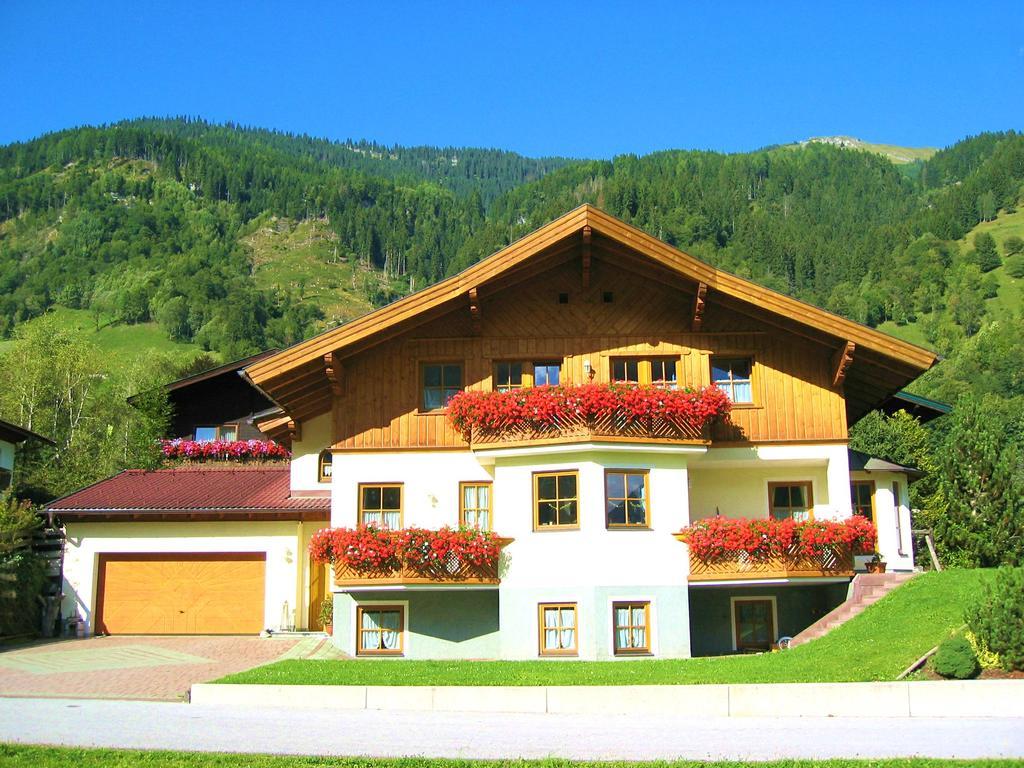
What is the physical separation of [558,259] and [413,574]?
7595 millimetres

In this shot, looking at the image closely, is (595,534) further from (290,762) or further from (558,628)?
(290,762)

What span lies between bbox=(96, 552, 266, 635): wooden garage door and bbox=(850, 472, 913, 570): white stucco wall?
52.2ft

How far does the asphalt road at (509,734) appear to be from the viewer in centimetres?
1174

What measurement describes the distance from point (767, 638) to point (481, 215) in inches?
6844

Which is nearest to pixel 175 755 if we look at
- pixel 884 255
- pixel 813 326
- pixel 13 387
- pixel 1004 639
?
pixel 1004 639

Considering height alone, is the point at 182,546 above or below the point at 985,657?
above

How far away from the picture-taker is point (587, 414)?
70.5 feet

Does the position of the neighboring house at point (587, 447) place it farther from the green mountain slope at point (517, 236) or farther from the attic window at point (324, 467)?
the green mountain slope at point (517, 236)

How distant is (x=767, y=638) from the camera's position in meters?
23.0

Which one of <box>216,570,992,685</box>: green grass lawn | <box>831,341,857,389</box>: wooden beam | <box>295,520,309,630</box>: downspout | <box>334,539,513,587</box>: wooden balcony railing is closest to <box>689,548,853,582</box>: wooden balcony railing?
<box>216,570,992,685</box>: green grass lawn

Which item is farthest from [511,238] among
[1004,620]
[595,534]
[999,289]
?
[1004,620]

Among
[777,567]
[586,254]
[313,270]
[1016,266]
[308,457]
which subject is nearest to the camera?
[777,567]

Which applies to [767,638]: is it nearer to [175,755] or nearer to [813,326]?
[813,326]

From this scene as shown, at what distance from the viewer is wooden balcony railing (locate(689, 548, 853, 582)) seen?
21.4 metres
